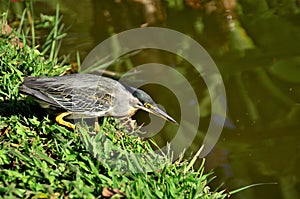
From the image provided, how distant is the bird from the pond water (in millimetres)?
697

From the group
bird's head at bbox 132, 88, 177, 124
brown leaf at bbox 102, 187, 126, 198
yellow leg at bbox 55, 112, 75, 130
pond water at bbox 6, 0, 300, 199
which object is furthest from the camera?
pond water at bbox 6, 0, 300, 199

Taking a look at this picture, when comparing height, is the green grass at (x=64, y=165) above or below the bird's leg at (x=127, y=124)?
above

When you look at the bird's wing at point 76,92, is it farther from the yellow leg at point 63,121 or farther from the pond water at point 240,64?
the pond water at point 240,64

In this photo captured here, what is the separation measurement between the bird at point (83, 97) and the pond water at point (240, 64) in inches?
27.4

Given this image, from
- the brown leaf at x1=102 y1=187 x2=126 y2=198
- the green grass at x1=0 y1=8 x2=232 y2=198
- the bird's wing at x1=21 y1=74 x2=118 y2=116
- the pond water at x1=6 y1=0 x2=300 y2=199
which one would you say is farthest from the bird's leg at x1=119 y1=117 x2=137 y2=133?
the brown leaf at x1=102 y1=187 x2=126 y2=198

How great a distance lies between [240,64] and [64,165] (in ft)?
8.43

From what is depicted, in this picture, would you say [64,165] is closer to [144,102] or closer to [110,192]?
[110,192]

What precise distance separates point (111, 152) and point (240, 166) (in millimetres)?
1355

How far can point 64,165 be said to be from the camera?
3.40 meters

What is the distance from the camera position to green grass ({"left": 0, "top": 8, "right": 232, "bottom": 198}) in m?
3.20

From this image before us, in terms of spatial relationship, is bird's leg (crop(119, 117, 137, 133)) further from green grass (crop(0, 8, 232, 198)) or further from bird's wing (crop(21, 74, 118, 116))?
bird's wing (crop(21, 74, 118, 116))

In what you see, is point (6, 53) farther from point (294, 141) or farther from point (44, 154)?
point (294, 141)

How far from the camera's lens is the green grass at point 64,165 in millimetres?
3197

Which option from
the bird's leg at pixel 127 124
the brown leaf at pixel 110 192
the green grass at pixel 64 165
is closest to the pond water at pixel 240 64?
the bird's leg at pixel 127 124
